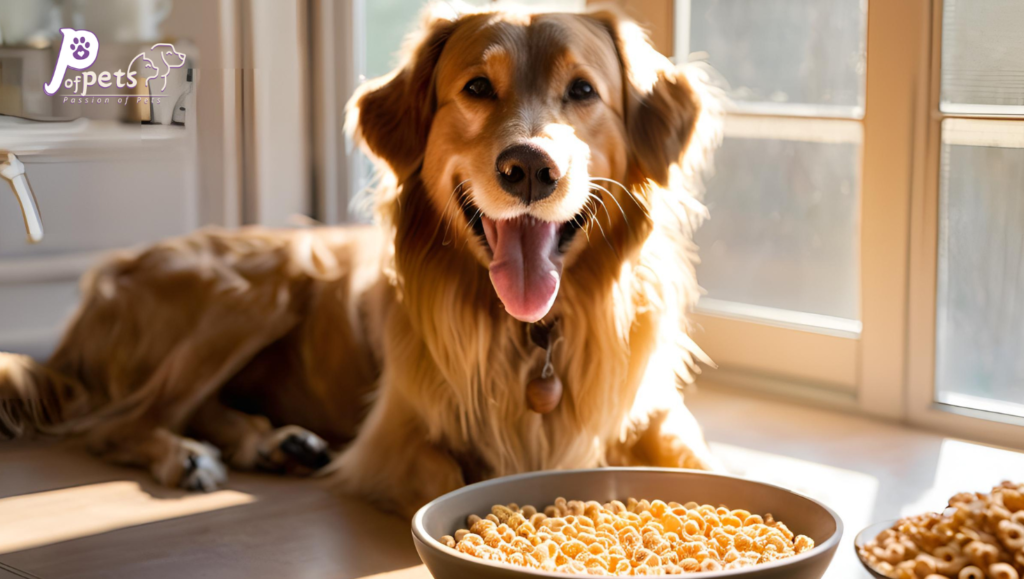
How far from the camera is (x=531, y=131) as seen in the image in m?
1.60

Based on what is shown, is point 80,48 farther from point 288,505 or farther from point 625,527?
point 625,527

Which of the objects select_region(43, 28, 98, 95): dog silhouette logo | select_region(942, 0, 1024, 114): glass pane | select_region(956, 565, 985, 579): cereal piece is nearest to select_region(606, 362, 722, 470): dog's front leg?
select_region(956, 565, 985, 579): cereal piece

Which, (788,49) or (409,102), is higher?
(788,49)

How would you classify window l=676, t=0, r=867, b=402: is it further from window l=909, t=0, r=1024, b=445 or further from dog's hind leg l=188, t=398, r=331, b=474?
dog's hind leg l=188, t=398, r=331, b=474

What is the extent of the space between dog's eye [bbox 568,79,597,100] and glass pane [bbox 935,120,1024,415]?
40.7 inches

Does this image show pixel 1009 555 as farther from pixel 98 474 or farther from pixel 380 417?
pixel 98 474

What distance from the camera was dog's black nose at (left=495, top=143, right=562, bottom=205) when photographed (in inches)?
61.0

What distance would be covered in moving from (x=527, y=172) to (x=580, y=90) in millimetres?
246

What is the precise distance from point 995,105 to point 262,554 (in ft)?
5.94

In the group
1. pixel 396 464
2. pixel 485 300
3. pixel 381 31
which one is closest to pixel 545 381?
pixel 485 300

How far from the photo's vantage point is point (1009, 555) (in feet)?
4.21

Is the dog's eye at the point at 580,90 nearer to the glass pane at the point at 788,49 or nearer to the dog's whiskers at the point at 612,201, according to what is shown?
the dog's whiskers at the point at 612,201

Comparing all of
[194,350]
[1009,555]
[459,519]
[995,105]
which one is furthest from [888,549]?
[194,350]

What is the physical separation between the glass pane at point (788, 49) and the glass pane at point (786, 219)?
7 centimetres
